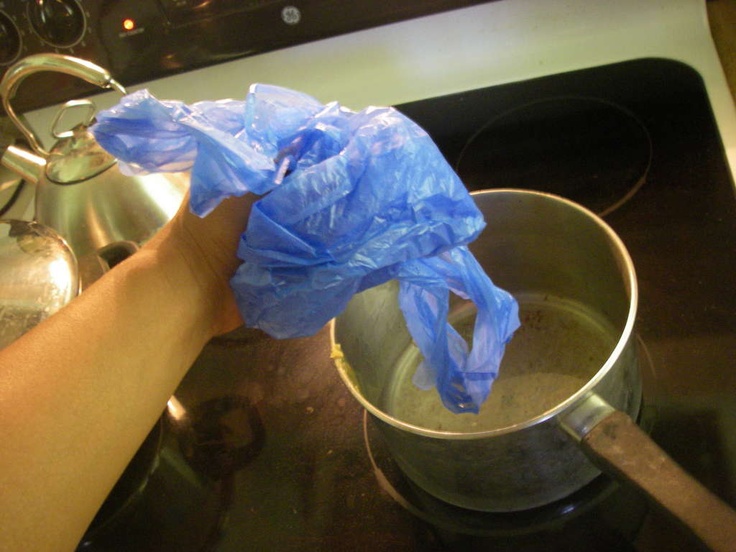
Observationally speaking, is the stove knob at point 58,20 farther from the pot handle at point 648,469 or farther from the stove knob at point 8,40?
the pot handle at point 648,469

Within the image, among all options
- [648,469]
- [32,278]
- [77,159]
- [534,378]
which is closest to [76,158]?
[77,159]

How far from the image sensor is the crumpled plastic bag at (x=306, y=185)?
0.42 meters

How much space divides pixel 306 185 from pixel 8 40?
2.08 feet

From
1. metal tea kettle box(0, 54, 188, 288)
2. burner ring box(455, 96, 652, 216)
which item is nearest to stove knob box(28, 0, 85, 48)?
metal tea kettle box(0, 54, 188, 288)

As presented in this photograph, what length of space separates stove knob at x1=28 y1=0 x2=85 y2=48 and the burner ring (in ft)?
1.69

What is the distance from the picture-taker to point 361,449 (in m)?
0.58

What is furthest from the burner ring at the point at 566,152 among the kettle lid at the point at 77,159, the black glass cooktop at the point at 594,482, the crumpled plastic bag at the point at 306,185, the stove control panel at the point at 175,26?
the kettle lid at the point at 77,159

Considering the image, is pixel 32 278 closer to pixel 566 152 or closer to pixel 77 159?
pixel 77 159

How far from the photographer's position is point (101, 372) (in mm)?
455

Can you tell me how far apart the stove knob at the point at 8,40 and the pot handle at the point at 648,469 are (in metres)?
0.81

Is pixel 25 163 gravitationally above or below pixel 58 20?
below

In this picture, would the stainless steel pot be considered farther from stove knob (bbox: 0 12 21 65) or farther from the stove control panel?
stove knob (bbox: 0 12 21 65)

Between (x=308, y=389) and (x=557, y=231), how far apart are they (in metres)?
0.29

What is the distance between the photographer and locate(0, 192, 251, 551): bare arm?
397mm
